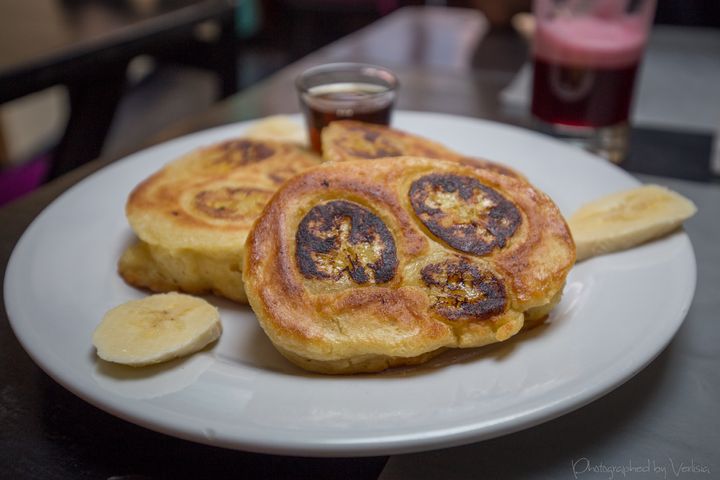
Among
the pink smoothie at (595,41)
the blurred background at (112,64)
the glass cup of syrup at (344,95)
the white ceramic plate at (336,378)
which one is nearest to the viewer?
the white ceramic plate at (336,378)

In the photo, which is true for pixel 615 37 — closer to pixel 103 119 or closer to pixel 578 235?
pixel 578 235

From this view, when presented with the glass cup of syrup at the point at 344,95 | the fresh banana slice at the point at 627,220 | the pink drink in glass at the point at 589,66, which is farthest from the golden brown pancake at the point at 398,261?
the pink drink in glass at the point at 589,66

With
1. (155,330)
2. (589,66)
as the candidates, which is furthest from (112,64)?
(155,330)

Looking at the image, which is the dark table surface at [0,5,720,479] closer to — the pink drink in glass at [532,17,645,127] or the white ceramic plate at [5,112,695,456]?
the white ceramic plate at [5,112,695,456]

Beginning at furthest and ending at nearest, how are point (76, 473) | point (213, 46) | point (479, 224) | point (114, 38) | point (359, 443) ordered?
1. point (213, 46)
2. point (114, 38)
3. point (479, 224)
4. point (76, 473)
5. point (359, 443)

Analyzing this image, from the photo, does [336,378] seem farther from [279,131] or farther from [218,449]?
[279,131]

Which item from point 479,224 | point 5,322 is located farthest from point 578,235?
point 5,322

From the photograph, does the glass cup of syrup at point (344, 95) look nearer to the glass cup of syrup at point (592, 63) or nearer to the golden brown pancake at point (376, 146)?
the golden brown pancake at point (376, 146)
